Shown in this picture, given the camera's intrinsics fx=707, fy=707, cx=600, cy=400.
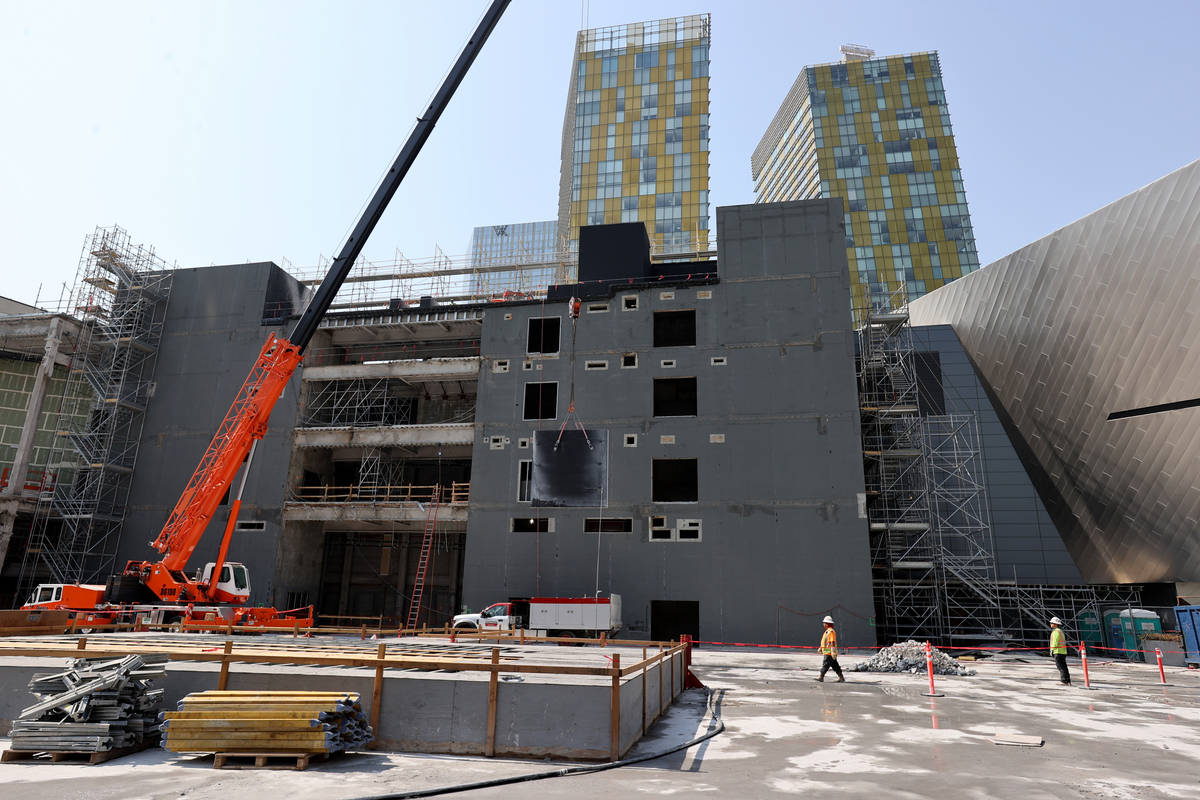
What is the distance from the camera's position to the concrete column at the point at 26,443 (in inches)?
1523

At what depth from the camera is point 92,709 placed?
939cm

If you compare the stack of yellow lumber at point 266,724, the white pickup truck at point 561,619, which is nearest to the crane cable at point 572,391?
the white pickup truck at point 561,619

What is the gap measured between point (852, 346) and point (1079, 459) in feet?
40.2

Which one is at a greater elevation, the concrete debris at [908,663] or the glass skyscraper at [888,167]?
the glass skyscraper at [888,167]

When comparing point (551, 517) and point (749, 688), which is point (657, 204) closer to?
point (551, 517)

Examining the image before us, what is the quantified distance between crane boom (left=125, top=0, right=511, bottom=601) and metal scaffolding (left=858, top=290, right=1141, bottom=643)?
24.1 metres

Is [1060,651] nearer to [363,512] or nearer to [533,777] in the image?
[533,777]

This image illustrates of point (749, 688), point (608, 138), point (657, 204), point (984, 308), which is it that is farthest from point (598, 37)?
point (749, 688)

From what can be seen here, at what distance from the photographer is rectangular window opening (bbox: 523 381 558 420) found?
Answer: 37.4 m

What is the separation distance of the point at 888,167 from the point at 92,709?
10810 centimetres

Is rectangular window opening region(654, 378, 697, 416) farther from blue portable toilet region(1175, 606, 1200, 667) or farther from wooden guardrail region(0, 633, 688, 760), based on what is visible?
wooden guardrail region(0, 633, 688, 760)

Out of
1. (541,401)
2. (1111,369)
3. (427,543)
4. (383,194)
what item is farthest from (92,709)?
(1111,369)

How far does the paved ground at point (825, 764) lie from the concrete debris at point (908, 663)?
246 inches

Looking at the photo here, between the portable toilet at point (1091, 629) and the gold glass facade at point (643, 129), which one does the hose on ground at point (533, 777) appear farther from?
the gold glass facade at point (643, 129)
